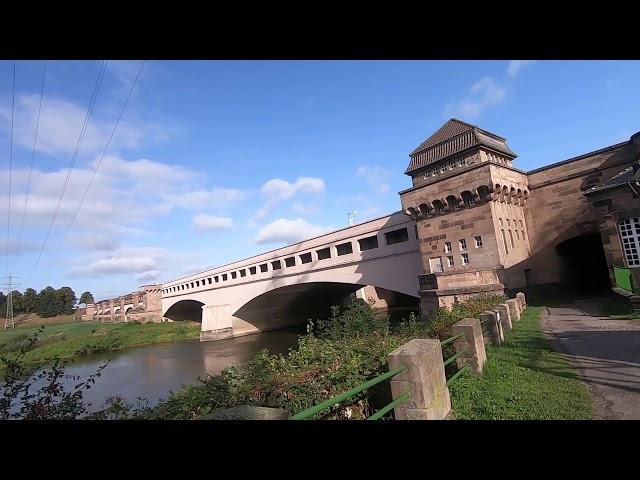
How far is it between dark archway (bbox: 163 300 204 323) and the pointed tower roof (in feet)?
132

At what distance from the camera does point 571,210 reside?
717 inches

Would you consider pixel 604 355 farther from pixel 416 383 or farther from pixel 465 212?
pixel 465 212

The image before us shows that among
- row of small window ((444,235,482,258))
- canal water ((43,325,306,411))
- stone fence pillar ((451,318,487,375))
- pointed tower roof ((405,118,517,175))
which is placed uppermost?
pointed tower roof ((405,118,517,175))

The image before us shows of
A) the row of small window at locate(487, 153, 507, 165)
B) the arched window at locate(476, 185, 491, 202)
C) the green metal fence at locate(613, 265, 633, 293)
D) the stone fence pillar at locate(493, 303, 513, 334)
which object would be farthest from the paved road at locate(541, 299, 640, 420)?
the row of small window at locate(487, 153, 507, 165)

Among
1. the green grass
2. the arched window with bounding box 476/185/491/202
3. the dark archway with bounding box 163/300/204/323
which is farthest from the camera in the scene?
the dark archway with bounding box 163/300/204/323

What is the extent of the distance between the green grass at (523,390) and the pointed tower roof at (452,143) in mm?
13266

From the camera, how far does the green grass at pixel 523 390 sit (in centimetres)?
420

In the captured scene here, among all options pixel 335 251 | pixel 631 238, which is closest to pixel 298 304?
pixel 335 251

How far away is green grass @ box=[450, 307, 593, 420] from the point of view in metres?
4.20

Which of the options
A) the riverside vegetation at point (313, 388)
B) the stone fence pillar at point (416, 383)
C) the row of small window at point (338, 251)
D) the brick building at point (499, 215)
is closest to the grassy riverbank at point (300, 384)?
the riverside vegetation at point (313, 388)

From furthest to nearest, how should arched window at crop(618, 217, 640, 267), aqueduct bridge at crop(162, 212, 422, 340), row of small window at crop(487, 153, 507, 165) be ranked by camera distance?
aqueduct bridge at crop(162, 212, 422, 340)
row of small window at crop(487, 153, 507, 165)
arched window at crop(618, 217, 640, 267)

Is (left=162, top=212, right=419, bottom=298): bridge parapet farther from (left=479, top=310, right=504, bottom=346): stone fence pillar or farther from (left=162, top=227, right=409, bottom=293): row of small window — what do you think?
(left=479, top=310, right=504, bottom=346): stone fence pillar
